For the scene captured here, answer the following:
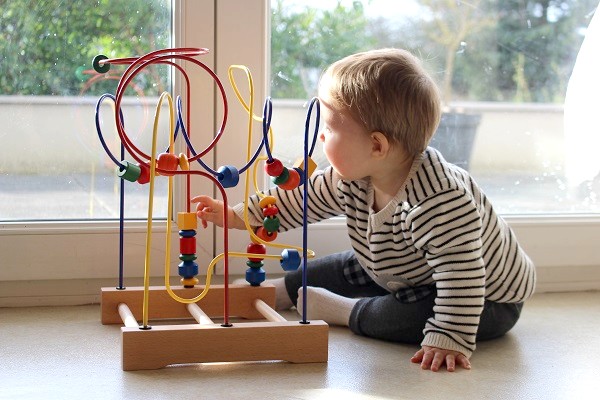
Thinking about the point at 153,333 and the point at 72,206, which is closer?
the point at 153,333

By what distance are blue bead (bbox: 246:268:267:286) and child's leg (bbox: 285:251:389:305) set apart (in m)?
0.10

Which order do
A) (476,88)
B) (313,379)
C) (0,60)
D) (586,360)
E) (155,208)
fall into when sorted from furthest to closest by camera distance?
(476,88), (155,208), (0,60), (586,360), (313,379)

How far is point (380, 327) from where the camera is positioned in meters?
1.30

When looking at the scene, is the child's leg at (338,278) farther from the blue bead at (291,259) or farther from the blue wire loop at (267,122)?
the blue wire loop at (267,122)

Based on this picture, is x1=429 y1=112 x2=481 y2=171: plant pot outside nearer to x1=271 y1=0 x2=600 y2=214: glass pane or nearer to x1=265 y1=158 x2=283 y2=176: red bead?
x1=271 y1=0 x2=600 y2=214: glass pane

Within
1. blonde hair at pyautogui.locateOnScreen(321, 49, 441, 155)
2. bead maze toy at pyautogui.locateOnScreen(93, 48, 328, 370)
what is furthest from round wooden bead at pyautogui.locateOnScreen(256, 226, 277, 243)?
blonde hair at pyautogui.locateOnScreen(321, 49, 441, 155)

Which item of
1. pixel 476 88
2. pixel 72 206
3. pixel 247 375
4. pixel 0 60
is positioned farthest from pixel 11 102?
pixel 476 88

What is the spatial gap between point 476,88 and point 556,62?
0.55 feet

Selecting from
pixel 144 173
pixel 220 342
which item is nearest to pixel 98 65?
pixel 144 173

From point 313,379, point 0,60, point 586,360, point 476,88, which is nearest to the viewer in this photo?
point 313,379

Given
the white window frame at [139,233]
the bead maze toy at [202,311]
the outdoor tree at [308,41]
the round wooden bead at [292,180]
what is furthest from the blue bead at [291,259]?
the outdoor tree at [308,41]

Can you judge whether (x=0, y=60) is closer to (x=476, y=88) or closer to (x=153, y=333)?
(x=153, y=333)

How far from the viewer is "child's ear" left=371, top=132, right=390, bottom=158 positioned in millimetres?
1232

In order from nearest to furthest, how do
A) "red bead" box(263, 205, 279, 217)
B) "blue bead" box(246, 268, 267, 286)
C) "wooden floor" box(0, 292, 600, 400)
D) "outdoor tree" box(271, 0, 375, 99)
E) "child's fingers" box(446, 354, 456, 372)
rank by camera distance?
"wooden floor" box(0, 292, 600, 400) < "child's fingers" box(446, 354, 456, 372) < "red bead" box(263, 205, 279, 217) < "blue bead" box(246, 268, 267, 286) < "outdoor tree" box(271, 0, 375, 99)
